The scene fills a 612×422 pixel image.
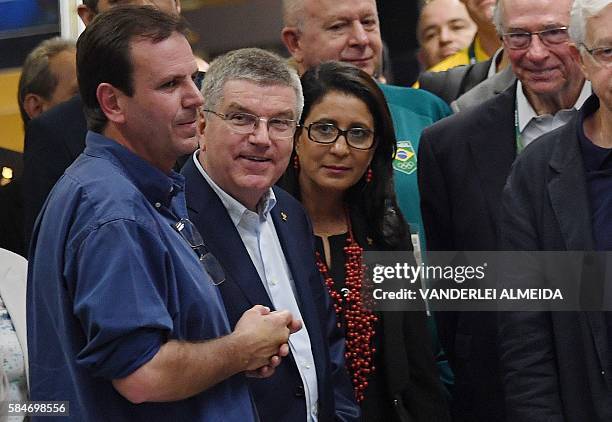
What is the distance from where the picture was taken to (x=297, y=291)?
3.21 meters

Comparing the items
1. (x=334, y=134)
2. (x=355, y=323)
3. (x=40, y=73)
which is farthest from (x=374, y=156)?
(x=40, y=73)

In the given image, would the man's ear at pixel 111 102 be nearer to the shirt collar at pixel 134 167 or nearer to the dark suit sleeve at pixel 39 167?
the shirt collar at pixel 134 167

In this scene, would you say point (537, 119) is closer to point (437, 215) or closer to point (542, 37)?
point (542, 37)

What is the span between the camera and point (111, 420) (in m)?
2.56

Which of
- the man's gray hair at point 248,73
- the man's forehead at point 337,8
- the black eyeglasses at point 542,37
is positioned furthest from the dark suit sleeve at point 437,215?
the man's gray hair at point 248,73

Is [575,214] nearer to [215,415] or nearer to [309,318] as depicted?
[309,318]

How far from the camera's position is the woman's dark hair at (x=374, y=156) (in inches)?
146

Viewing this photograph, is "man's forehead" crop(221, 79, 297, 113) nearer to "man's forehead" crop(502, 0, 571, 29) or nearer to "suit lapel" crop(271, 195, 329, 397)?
"suit lapel" crop(271, 195, 329, 397)

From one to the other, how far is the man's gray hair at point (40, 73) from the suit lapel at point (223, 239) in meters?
1.18

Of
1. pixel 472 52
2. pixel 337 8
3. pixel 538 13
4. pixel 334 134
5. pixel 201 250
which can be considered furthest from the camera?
pixel 472 52

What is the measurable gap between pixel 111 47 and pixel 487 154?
1.56m

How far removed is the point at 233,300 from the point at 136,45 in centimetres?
69

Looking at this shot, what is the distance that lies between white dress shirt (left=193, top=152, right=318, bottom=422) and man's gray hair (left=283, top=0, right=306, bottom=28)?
122 centimetres

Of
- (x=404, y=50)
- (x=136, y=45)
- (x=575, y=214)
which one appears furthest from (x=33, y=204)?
(x=404, y=50)
